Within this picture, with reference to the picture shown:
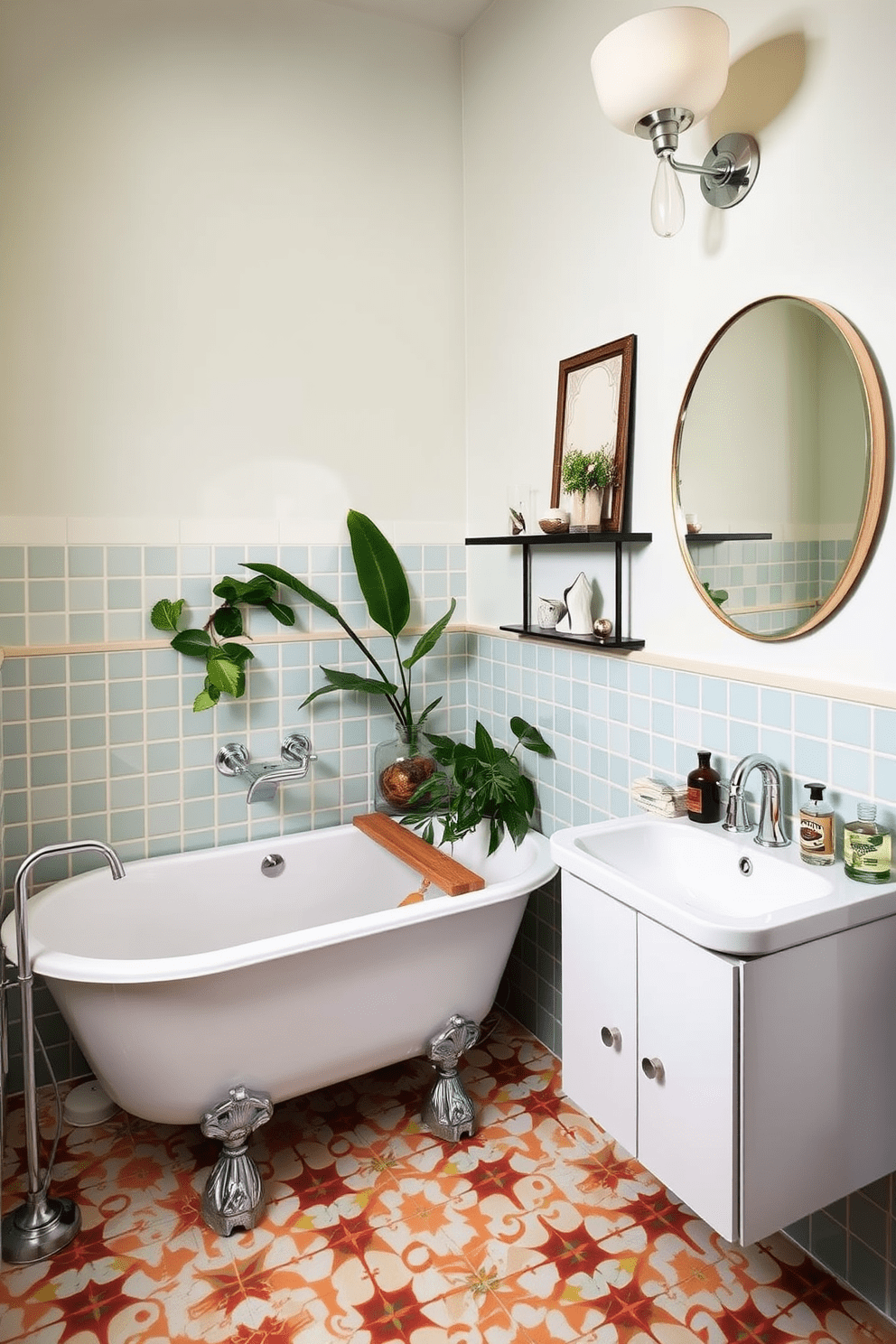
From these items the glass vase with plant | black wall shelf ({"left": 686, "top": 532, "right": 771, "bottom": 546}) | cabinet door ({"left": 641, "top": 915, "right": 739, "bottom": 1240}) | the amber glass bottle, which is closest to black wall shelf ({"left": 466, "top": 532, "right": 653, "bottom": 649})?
black wall shelf ({"left": 686, "top": 532, "right": 771, "bottom": 546})

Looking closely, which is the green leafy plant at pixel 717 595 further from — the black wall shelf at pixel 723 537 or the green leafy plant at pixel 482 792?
the green leafy plant at pixel 482 792

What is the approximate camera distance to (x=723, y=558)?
6.20 ft

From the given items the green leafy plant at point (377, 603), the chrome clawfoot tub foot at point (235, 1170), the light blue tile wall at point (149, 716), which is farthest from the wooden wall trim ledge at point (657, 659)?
the chrome clawfoot tub foot at point (235, 1170)

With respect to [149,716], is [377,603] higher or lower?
higher

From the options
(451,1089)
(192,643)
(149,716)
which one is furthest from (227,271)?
(451,1089)

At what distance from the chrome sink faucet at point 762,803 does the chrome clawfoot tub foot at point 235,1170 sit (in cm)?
124

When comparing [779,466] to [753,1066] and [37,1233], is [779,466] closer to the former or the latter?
[753,1066]

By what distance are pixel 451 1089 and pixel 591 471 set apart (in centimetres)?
163

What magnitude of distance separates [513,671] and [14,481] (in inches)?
59.6

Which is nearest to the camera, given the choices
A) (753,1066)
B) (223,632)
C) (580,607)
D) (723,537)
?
(753,1066)

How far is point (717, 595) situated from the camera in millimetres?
1921

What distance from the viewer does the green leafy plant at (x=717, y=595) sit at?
1900 millimetres

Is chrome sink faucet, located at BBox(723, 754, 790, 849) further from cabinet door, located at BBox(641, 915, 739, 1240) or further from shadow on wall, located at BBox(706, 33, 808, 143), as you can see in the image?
shadow on wall, located at BBox(706, 33, 808, 143)

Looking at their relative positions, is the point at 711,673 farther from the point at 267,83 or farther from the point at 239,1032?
the point at 267,83
